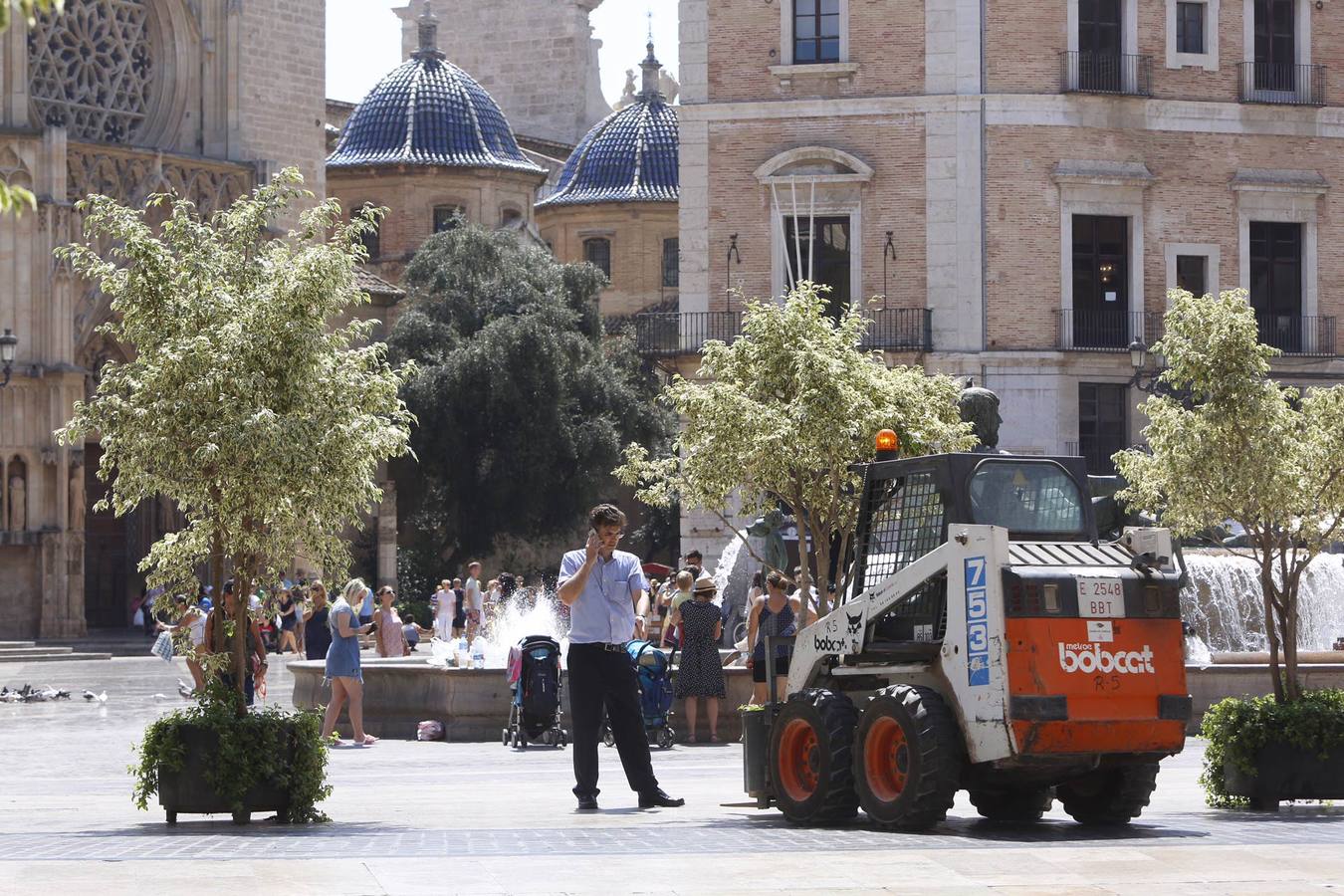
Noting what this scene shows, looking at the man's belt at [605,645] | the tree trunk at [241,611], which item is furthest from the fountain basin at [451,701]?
the tree trunk at [241,611]

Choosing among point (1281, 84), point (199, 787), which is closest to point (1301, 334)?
point (1281, 84)

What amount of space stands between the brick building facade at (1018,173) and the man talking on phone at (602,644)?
2294cm

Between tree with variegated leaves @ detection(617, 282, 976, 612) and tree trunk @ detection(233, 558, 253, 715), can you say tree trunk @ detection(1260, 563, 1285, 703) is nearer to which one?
tree with variegated leaves @ detection(617, 282, 976, 612)

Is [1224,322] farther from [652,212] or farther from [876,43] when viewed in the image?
[652,212]

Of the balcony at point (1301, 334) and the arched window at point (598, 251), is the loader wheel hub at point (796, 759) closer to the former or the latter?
the balcony at point (1301, 334)

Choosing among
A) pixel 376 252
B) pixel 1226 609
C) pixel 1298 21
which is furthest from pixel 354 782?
pixel 376 252

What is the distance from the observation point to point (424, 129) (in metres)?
62.9

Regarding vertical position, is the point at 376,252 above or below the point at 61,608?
above

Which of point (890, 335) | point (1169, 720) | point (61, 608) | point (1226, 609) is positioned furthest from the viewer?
point (61, 608)

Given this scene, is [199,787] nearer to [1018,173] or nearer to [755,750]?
[755,750]

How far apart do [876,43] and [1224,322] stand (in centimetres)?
2251

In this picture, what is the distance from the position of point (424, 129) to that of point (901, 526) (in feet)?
168

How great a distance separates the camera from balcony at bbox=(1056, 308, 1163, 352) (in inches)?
1448

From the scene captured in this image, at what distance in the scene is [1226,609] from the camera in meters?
25.3
